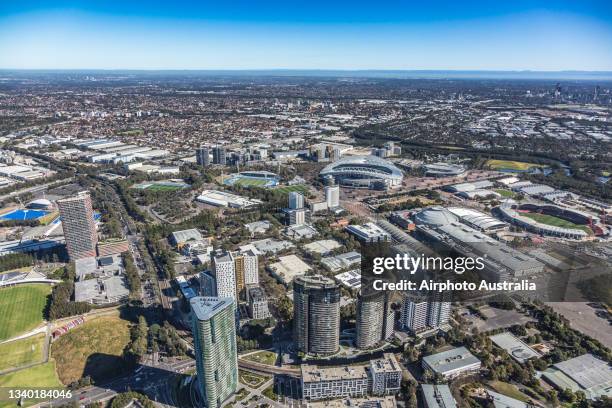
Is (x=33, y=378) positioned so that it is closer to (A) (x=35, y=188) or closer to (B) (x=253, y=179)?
(B) (x=253, y=179)

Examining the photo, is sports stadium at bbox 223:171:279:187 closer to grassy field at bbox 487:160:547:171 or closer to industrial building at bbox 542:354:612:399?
grassy field at bbox 487:160:547:171

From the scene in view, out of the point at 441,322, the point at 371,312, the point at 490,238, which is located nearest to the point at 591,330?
the point at 441,322

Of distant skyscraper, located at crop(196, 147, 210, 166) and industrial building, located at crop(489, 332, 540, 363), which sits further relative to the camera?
distant skyscraper, located at crop(196, 147, 210, 166)

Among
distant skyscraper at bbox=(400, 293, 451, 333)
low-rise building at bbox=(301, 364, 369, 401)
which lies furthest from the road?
distant skyscraper at bbox=(400, 293, 451, 333)

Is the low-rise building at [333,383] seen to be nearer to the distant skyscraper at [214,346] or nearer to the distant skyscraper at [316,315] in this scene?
the distant skyscraper at [316,315]

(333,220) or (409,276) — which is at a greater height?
(409,276)

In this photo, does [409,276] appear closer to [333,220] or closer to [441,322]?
[441,322]
